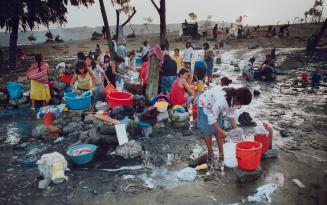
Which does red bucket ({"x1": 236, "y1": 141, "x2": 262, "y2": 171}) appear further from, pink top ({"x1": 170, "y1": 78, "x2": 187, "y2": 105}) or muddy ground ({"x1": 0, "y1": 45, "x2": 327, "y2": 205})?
pink top ({"x1": 170, "y1": 78, "x2": 187, "y2": 105})

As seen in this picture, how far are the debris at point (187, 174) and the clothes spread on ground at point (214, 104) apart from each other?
0.96 m

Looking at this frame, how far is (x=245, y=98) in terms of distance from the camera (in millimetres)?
4211

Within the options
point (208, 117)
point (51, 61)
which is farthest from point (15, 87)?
point (51, 61)

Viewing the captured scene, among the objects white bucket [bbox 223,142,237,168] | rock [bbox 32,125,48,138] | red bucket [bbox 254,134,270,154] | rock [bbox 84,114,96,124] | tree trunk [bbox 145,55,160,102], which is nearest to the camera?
white bucket [bbox 223,142,237,168]

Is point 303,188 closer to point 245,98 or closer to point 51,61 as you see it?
point 245,98

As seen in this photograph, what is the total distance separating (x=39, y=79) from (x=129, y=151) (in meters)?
4.22

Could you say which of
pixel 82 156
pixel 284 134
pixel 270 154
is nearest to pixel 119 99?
pixel 82 156

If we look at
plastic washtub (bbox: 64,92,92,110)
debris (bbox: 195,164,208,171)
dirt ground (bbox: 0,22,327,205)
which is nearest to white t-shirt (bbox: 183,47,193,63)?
dirt ground (bbox: 0,22,327,205)

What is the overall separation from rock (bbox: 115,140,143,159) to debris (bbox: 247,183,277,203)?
2237 mm

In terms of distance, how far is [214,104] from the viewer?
465 cm

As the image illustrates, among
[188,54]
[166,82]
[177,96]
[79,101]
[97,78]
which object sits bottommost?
[79,101]

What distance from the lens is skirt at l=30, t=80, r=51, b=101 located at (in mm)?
8586

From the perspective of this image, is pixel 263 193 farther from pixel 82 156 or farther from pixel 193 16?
pixel 193 16

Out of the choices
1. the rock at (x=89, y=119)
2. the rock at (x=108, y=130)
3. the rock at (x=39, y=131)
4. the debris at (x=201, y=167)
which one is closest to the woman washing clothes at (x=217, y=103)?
the debris at (x=201, y=167)
